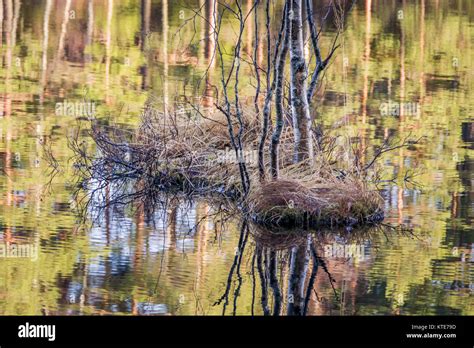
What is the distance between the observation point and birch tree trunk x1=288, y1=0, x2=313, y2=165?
11.9 m

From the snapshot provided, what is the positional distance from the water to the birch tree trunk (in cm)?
111

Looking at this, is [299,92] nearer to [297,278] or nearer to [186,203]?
[186,203]

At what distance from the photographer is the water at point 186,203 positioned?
9.21 meters

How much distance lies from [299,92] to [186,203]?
5.12 ft

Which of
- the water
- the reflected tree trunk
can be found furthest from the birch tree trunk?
the reflected tree trunk

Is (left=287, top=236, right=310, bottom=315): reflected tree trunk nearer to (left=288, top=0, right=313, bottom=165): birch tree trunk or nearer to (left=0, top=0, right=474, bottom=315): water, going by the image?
(left=0, top=0, right=474, bottom=315): water

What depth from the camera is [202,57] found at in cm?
2445

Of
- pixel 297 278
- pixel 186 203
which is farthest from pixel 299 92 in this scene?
pixel 297 278

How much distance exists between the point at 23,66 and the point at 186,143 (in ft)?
31.7

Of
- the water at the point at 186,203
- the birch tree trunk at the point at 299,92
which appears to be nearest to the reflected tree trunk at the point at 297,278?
the water at the point at 186,203

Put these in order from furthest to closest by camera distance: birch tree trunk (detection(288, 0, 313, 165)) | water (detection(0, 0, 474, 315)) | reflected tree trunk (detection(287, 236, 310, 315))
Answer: birch tree trunk (detection(288, 0, 313, 165)) → water (detection(0, 0, 474, 315)) → reflected tree trunk (detection(287, 236, 310, 315))

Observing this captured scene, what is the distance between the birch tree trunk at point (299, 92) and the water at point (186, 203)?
111 cm

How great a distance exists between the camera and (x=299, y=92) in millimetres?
12078
